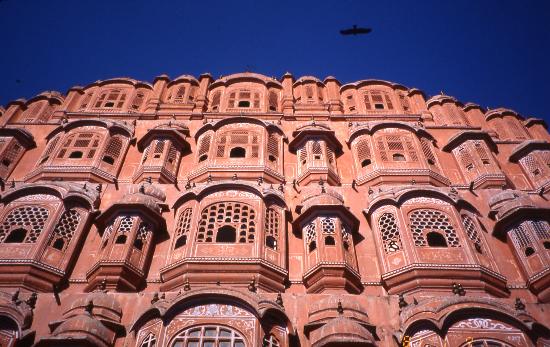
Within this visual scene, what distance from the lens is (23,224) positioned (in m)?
17.5

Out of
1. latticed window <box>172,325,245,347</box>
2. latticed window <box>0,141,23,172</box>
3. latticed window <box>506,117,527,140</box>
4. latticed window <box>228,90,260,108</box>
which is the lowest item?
latticed window <box>172,325,245,347</box>

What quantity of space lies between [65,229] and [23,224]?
136 cm

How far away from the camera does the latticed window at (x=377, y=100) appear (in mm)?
27594

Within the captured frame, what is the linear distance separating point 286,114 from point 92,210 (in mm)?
11178

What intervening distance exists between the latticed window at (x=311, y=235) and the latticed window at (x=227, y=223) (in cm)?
178

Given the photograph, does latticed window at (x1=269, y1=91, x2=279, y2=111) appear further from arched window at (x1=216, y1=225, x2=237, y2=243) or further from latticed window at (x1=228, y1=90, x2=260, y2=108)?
arched window at (x1=216, y1=225, x2=237, y2=243)

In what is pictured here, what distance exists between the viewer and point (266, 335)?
43.1 ft

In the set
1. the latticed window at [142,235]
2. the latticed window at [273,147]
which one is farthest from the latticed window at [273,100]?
the latticed window at [142,235]

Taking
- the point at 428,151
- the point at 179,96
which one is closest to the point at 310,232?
the point at 428,151

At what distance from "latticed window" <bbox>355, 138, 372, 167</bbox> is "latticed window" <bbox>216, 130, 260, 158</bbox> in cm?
434

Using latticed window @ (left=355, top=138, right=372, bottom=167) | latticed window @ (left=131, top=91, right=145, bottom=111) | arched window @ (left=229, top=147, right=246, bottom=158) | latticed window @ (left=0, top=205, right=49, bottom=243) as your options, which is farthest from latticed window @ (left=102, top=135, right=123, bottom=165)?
latticed window @ (left=355, top=138, right=372, bottom=167)

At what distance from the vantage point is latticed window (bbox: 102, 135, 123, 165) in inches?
875

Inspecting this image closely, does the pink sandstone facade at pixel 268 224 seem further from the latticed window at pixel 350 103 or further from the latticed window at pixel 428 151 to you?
the latticed window at pixel 350 103

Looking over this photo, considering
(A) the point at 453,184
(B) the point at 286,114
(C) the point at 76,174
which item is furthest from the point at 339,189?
(C) the point at 76,174
